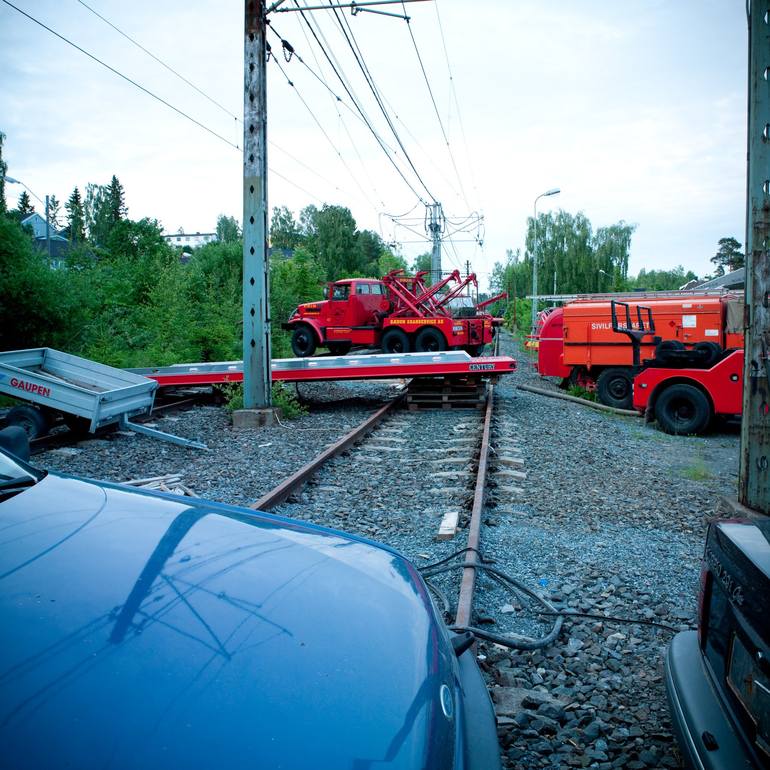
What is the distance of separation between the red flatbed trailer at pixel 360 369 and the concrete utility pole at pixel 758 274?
681 centimetres

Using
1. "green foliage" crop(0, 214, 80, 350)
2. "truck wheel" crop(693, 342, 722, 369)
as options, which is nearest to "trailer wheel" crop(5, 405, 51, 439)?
"green foliage" crop(0, 214, 80, 350)

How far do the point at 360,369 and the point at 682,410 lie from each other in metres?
5.55

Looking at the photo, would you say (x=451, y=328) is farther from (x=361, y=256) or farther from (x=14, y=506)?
(x=361, y=256)

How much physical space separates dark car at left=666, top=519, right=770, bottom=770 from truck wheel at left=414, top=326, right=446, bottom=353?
56.9 ft

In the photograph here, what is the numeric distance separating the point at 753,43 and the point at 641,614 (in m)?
4.44

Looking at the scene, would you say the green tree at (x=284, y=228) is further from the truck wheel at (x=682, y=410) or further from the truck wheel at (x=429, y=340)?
the truck wheel at (x=682, y=410)

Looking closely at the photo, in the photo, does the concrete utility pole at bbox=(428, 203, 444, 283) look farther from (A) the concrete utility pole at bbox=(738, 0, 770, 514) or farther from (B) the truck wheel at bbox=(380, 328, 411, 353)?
(A) the concrete utility pole at bbox=(738, 0, 770, 514)

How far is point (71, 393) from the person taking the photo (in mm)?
8734

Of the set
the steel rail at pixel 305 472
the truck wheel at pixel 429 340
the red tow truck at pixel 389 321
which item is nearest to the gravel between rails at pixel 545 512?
the steel rail at pixel 305 472

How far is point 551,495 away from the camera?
6.54 meters

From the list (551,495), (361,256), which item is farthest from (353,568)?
(361,256)

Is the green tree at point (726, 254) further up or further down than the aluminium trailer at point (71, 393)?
further up

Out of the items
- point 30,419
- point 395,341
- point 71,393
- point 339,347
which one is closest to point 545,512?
point 71,393

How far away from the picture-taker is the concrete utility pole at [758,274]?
5195mm
